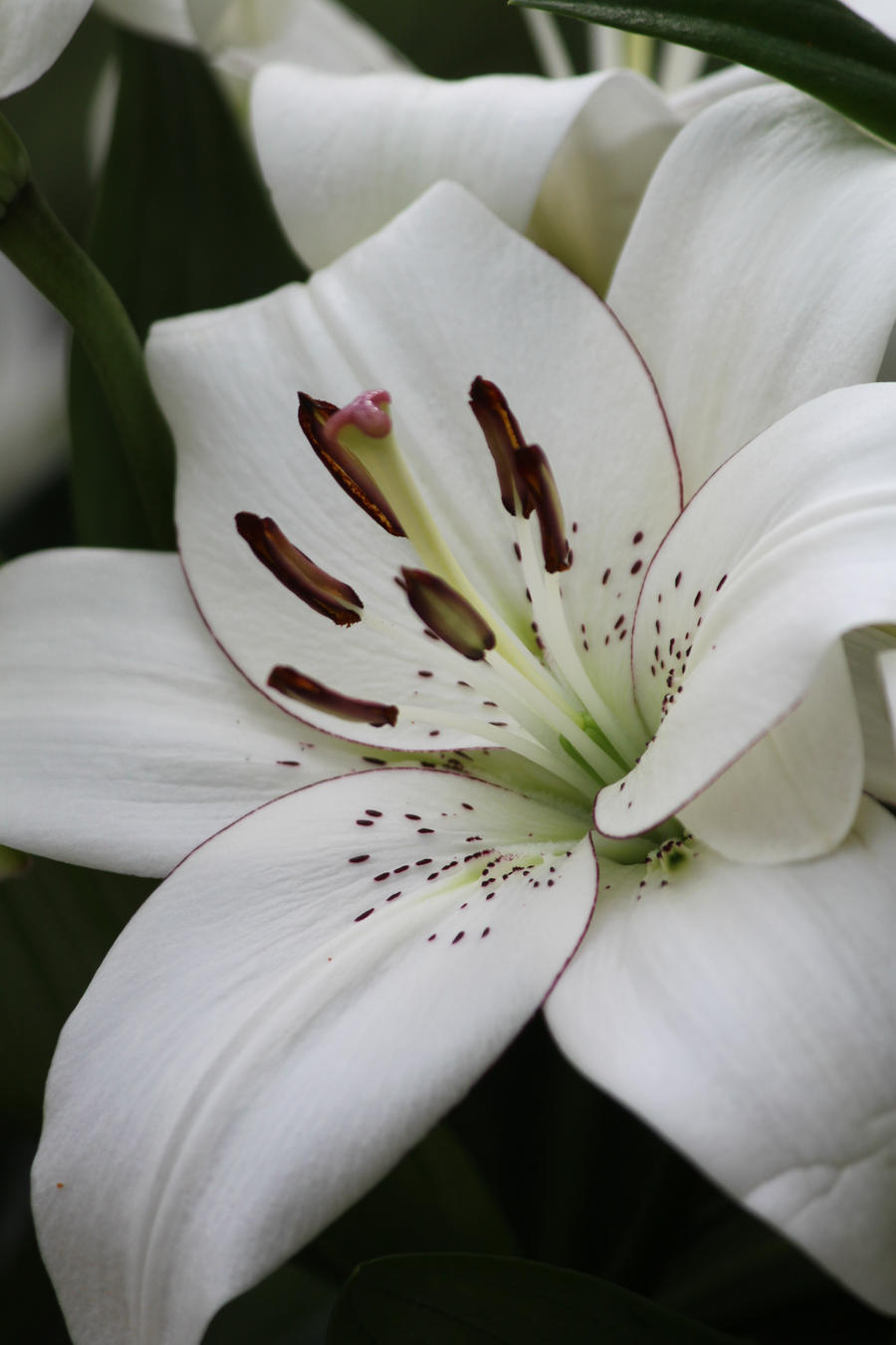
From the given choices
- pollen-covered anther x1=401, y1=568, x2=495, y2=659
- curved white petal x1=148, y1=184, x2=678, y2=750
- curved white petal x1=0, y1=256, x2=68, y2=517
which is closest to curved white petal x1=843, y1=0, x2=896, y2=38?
curved white petal x1=148, y1=184, x2=678, y2=750

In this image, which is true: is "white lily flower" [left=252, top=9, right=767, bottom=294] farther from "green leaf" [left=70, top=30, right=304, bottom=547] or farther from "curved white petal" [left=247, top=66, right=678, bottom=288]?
"green leaf" [left=70, top=30, right=304, bottom=547]

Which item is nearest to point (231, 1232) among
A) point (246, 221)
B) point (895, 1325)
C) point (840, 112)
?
point (895, 1325)

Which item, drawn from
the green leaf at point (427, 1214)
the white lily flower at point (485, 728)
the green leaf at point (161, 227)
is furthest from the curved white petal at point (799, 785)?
the green leaf at point (161, 227)

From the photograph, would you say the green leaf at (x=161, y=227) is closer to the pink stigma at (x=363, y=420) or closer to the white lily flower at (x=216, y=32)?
the white lily flower at (x=216, y=32)

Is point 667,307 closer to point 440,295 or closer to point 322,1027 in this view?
point 440,295

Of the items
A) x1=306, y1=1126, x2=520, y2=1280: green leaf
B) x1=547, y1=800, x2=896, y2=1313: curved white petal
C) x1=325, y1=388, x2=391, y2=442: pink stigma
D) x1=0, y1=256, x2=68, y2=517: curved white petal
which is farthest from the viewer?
x1=0, y1=256, x2=68, y2=517: curved white petal

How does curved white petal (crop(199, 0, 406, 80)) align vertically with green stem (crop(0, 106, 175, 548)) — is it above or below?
above
